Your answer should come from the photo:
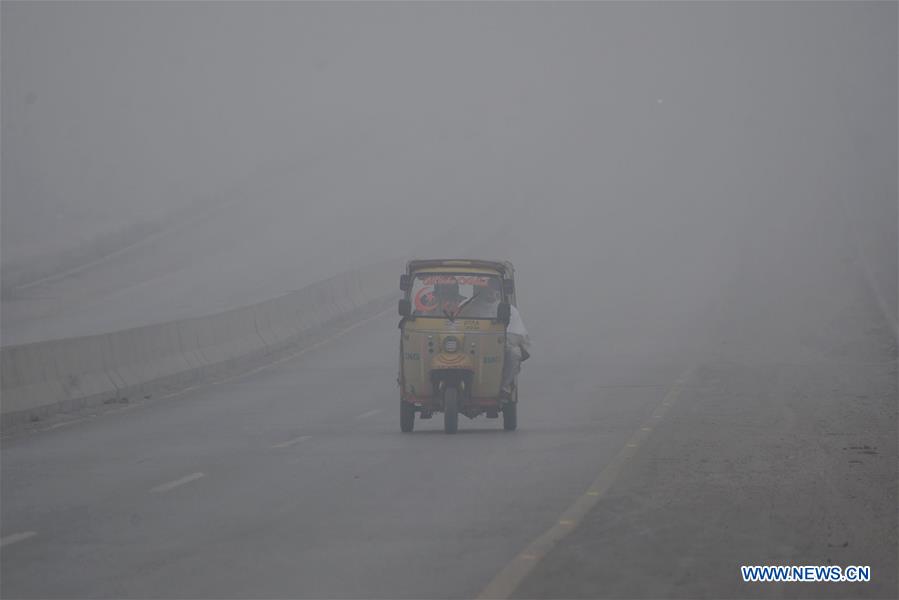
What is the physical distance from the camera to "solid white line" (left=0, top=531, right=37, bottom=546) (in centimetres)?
1077

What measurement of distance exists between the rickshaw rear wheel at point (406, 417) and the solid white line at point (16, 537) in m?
7.64

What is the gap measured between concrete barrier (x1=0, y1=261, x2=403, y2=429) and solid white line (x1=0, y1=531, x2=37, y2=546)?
8411 millimetres

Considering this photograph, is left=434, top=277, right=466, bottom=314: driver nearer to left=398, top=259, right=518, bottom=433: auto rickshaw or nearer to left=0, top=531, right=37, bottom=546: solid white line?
left=398, top=259, right=518, bottom=433: auto rickshaw

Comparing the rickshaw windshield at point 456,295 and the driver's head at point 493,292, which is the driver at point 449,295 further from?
the driver's head at point 493,292

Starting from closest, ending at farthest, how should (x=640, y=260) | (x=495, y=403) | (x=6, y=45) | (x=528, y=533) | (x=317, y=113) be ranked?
(x=528, y=533)
(x=495, y=403)
(x=640, y=260)
(x=6, y=45)
(x=317, y=113)

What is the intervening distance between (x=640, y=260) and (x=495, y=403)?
36.2 metres

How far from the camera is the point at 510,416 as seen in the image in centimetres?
1845

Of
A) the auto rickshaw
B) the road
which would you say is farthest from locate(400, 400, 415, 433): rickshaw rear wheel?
the road

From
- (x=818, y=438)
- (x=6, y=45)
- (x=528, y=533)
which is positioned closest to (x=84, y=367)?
(x=818, y=438)

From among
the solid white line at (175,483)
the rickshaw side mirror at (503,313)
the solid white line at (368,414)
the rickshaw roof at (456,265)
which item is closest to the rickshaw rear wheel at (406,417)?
the rickshaw side mirror at (503,313)

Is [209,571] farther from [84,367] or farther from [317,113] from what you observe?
[317,113]

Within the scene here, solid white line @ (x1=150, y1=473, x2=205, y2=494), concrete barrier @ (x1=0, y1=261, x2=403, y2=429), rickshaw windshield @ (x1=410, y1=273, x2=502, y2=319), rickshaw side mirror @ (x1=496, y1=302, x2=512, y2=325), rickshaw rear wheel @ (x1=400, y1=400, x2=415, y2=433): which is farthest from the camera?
concrete barrier @ (x1=0, y1=261, x2=403, y2=429)

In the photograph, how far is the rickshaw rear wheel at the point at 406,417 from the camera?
18.3 meters

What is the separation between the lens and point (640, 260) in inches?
2112
